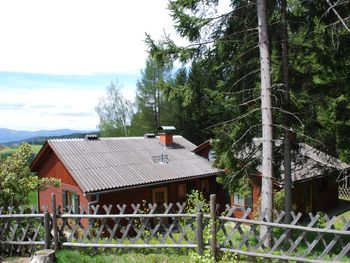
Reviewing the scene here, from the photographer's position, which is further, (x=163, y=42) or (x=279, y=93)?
(x=279, y=93)

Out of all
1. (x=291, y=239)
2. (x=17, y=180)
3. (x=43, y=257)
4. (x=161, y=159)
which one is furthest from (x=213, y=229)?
(x=161, y=159)

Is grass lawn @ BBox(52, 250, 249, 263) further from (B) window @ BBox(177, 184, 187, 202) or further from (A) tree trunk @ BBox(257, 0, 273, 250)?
(B) window @ BBox(177, 184, 187, 202)

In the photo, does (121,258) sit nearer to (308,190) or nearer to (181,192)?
(181,192)

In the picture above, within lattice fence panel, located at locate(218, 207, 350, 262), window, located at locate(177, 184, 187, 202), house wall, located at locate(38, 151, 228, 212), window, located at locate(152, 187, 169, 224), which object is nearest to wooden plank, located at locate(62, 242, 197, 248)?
lattice fence panel, located at locate(218, 207, 350, 262)

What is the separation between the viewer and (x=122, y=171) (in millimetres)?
18234

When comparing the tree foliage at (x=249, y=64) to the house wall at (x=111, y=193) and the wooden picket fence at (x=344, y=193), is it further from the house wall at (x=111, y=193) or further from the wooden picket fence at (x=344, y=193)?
the wooden picket fence at (x=344, y=193)

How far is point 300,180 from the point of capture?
18.2 meters

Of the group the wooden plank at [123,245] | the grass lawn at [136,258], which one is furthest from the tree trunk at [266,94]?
the wooden plank at [123,245]

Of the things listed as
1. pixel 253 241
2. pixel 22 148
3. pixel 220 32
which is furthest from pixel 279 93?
pixel 22 148

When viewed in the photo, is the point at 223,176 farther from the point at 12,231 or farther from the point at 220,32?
the point at 12,231

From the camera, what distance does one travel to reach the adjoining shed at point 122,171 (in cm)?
1680

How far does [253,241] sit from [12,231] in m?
6.46

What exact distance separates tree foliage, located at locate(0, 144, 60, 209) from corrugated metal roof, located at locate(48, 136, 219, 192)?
5541 millimetres

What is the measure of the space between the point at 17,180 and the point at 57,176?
9887mm
